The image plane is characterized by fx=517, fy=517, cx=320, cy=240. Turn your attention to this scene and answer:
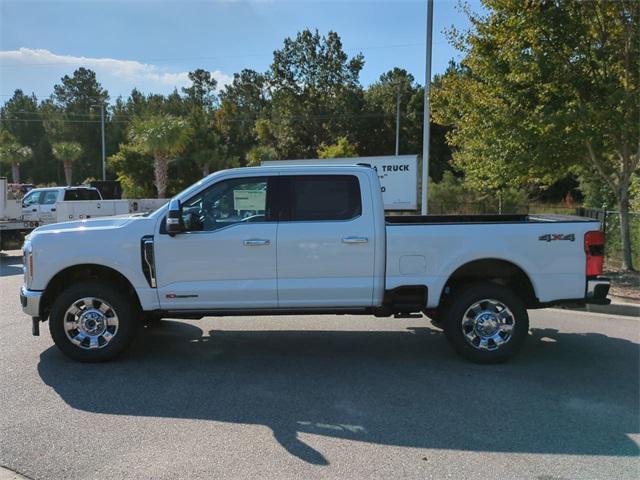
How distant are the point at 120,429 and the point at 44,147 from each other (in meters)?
71.4

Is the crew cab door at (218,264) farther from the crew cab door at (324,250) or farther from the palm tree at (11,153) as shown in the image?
the palm tree at (11,153)

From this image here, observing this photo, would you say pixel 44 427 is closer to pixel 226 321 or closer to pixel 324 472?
pixel 324 472

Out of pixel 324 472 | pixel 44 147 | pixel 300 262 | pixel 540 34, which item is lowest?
pixel 324 472

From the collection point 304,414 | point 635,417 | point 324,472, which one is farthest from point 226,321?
point 635,417

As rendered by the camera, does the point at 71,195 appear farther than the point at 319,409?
Yes

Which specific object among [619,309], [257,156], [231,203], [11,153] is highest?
[11,153]

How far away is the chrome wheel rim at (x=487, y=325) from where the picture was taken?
5496 mm

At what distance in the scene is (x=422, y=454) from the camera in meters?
3.64

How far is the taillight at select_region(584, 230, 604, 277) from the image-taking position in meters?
5.46

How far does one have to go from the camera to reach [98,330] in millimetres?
5484

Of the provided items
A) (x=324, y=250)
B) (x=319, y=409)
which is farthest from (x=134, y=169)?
(x=319, y=409)

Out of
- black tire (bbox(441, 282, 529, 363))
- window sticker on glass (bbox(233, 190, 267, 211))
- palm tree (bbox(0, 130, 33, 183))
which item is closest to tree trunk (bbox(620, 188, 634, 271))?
black tire (bbox(441, 282, 529, 363))

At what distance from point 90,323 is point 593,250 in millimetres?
5377

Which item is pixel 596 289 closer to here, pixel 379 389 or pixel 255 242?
pixel 379 389
